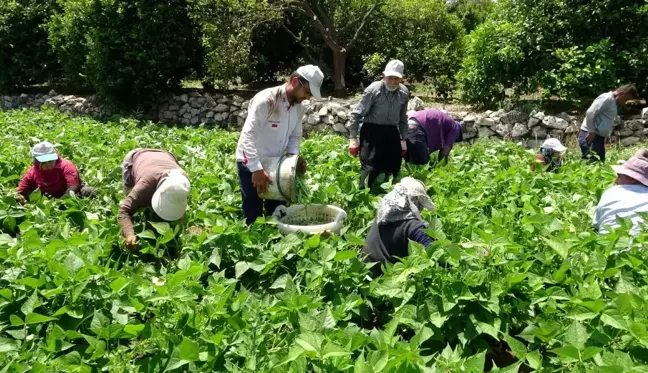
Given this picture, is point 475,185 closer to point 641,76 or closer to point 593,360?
point 593,360

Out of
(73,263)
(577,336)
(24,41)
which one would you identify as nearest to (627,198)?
(577,336)

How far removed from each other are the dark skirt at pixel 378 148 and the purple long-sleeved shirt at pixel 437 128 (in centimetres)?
62

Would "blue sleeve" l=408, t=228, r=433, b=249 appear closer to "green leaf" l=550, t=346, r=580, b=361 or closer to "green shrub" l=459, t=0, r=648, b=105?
"green leaf" l=550, t=346, r=580, b=361

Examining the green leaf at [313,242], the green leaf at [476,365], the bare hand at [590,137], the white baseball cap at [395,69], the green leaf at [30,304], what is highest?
the white baseball cap at [395,69]

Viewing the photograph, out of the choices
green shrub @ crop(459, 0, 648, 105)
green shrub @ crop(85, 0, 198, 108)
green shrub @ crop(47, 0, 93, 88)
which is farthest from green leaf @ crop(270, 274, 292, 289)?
green shrub @ crop(47, 0, 93, 88)

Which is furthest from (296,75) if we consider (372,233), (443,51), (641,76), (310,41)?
(310,41)

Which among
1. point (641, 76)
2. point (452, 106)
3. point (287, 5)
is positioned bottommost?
point (452, 106)

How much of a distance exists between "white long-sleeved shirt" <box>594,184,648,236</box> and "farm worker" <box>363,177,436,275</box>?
105 centimetres

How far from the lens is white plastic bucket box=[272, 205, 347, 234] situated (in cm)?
356

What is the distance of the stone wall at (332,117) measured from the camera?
27.3 ft

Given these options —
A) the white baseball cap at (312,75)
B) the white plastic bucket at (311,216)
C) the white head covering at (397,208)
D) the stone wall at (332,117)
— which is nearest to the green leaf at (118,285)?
the white plastic bucket at (311,216)

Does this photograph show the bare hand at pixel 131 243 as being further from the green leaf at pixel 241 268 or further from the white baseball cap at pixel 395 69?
the white baseball cap at pixel 395 69

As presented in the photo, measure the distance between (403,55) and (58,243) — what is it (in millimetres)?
9940

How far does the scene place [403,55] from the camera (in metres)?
11.9
